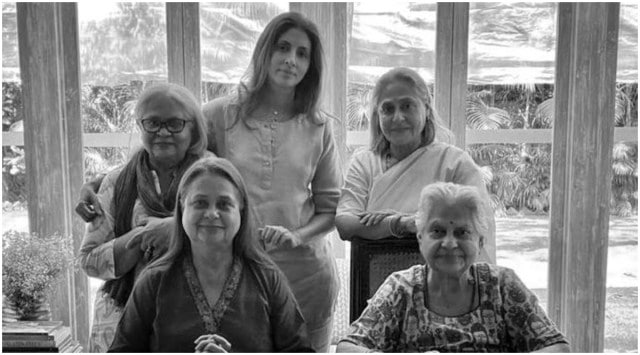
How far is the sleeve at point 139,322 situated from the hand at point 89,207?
9.5 inches

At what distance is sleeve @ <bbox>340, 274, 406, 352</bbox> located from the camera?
1.29m

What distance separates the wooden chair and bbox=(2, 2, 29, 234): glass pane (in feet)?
4.28

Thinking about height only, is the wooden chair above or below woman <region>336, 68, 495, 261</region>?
below

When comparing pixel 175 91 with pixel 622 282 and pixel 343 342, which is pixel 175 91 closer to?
pixel 343 342

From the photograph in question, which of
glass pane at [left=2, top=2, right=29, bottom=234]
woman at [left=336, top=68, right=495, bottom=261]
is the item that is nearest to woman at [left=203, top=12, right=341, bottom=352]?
woman at [left=336, top=68, right=495, bottom=261]

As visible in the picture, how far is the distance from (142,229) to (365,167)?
1.80 feet

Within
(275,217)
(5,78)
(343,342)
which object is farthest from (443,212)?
(5,78)

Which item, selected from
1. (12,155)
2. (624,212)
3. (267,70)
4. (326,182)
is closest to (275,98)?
(267,70)

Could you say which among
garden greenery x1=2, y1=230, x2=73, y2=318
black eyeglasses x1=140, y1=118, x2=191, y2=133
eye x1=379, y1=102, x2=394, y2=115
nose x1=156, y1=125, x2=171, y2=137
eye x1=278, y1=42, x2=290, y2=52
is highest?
eye x1=278, y1=42, x2=290, y2=52

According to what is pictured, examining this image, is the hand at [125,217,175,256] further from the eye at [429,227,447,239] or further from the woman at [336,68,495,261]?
the eye at [429,227,447,239]

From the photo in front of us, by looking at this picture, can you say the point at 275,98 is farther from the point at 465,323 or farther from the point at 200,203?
the point at 465,323

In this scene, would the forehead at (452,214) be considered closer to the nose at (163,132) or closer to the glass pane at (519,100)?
the nose at (163,132)

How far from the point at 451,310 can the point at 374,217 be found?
0.31 m

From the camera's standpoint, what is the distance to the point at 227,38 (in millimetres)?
2152
